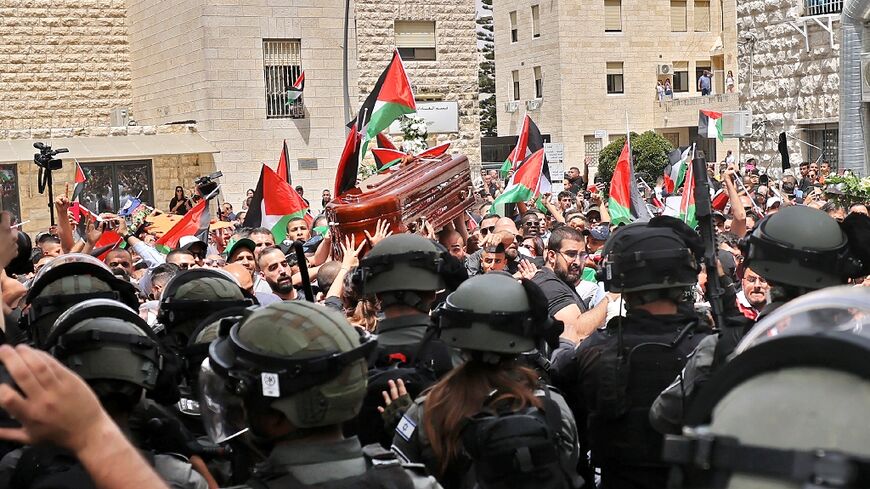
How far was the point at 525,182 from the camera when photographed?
1373 cm

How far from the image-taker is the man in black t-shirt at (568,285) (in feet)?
18.0

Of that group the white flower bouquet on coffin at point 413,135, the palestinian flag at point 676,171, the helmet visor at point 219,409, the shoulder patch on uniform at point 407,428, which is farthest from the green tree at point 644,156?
the helmet visor at point 219,409

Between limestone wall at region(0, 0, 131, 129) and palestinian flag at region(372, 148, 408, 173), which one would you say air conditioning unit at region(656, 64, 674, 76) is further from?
palestinian flag at region(372, 148, 408, 173)

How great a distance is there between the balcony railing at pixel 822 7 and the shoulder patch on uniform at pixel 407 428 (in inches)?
1025

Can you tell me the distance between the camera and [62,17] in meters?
27.2

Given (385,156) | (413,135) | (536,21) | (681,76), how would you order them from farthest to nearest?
1. (681,76)
2. (536,21)
3. (413,135)
4. (385,156)

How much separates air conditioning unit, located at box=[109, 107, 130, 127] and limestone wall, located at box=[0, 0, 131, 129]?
155 mm

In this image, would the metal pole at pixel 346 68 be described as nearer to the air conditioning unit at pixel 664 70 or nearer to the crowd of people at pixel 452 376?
the crowd of people at pixel 452 376

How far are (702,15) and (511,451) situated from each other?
44551 mm

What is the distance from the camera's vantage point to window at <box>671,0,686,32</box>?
4478 cm

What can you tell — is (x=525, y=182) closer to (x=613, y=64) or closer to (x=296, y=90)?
(x=296, y=90)

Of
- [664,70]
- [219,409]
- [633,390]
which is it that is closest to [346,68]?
[664,70]

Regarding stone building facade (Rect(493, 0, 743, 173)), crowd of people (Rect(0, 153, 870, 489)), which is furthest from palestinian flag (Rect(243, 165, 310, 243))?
stone building facade (Rect(493, 0, 743, 173))

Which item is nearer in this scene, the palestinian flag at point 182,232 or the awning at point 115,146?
the palestinian flag at point 182,232
